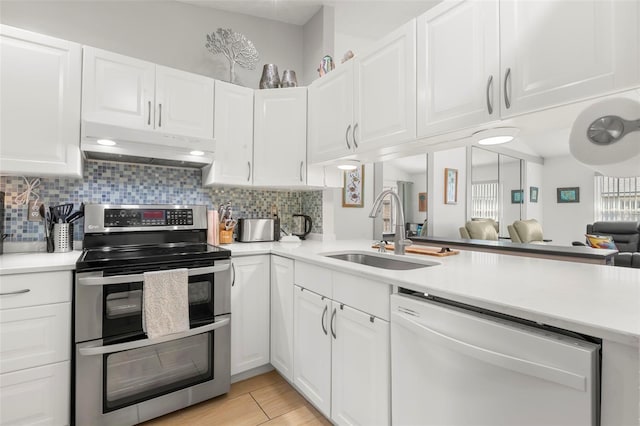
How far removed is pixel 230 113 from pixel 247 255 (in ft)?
3.68

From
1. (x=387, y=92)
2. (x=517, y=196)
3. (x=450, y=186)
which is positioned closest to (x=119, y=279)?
(x=387, y=92)

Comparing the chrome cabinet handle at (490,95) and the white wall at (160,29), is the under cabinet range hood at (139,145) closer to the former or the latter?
the white wall at (160,29)

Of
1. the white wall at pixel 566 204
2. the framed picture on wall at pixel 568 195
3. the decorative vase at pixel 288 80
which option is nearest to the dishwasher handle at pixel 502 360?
the decorative vase at pixel 288 80

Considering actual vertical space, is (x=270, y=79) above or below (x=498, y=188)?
above

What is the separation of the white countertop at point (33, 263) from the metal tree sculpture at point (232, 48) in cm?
172

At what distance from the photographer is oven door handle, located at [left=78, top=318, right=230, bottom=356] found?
1.49m

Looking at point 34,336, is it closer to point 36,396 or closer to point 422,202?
point 36,396

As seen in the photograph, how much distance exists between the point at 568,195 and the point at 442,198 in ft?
9.35

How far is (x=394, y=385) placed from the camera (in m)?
1.20

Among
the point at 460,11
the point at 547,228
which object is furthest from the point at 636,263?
the point at 547,228

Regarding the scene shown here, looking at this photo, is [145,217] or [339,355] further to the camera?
[145,217]

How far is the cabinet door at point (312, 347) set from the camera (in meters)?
1.57

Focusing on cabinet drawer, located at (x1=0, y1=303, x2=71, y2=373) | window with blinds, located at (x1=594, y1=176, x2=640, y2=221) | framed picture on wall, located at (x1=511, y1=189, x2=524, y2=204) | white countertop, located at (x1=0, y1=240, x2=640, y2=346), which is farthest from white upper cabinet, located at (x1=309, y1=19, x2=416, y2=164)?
framed picture on wall, located at (x1=511, y1=189, x2=524, y2=204)

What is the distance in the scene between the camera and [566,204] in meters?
5.48
